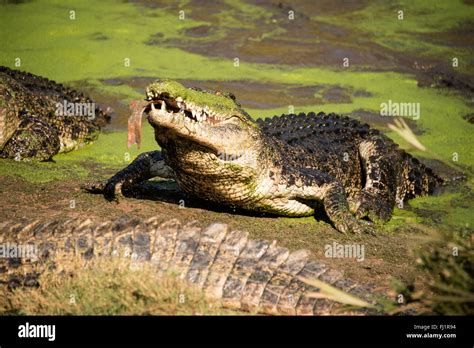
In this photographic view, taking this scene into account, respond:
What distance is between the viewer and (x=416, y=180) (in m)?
8.17

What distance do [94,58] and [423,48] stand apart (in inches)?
264

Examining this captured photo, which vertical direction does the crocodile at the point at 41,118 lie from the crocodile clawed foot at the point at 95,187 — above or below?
above

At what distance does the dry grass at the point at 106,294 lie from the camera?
13.8 ft

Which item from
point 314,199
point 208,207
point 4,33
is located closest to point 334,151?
point 314,199

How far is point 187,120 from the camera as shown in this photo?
5.56m

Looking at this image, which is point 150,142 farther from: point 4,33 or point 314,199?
point 4,33

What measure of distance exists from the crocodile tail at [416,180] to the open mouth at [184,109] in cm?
305
